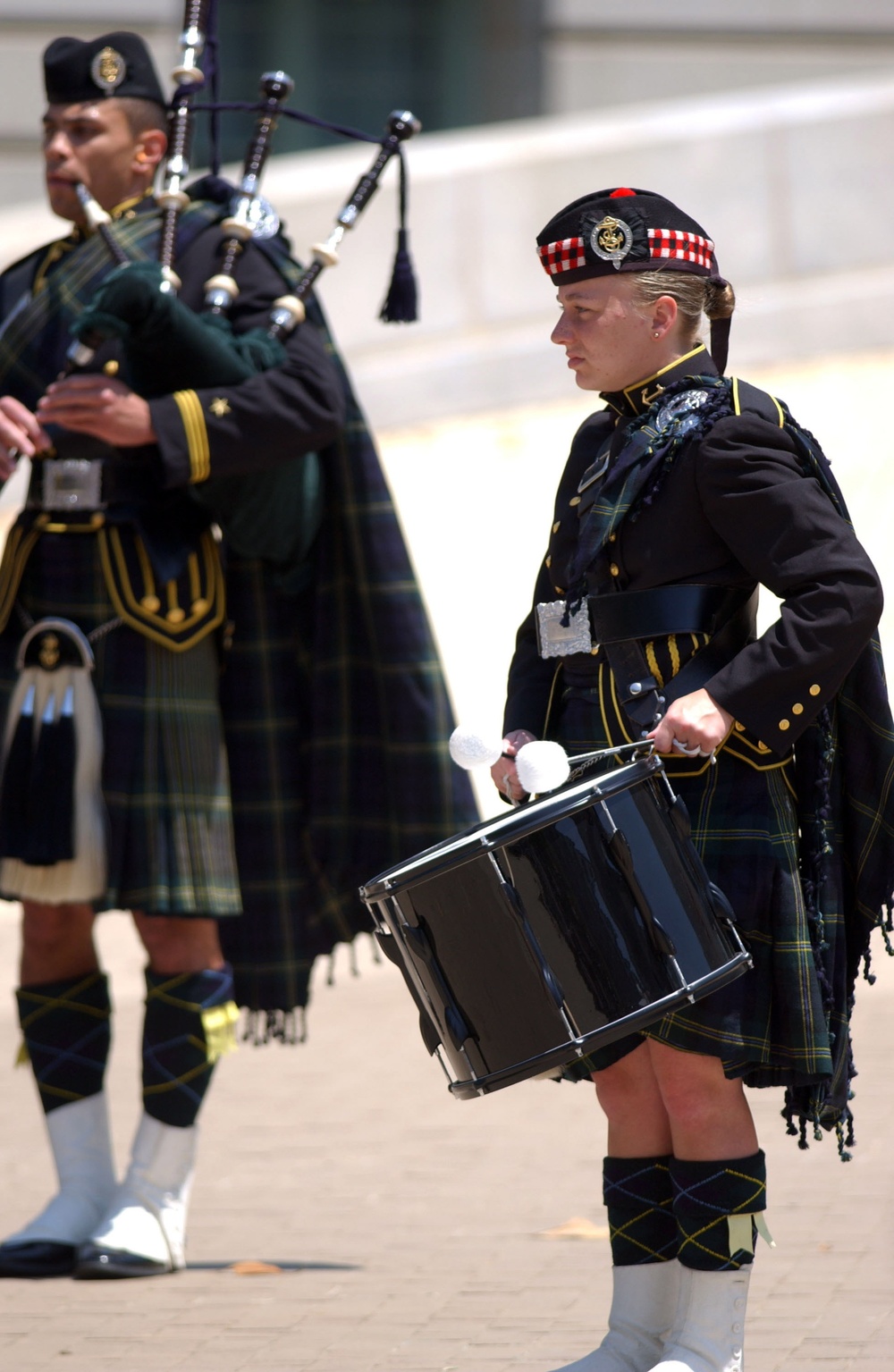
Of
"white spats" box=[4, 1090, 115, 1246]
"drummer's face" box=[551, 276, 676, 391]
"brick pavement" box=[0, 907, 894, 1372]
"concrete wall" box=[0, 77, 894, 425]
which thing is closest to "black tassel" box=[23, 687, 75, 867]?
"white spats" box=[4, 1090, 115, 1246]

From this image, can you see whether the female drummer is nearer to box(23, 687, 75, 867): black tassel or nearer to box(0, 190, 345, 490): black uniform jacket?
box(0, 190, 345, 490): black uniform jacket

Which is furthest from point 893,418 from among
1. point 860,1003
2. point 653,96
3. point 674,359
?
point 674,359

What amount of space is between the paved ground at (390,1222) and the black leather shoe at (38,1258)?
0.12ft

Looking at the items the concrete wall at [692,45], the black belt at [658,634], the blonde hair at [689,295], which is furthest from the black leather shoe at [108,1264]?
the concrete wall at [692,45]

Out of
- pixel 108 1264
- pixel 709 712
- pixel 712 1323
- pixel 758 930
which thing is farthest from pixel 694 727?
pixel 108 1264

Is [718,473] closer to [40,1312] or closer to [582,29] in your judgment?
[40,1312]

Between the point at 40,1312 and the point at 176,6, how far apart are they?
10.1 m

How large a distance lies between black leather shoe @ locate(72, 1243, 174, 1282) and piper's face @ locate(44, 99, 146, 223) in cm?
187

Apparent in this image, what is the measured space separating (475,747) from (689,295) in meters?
0.68

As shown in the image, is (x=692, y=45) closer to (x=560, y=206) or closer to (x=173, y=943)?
(x=560, y=206)

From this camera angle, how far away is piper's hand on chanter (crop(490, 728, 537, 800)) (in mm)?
2736

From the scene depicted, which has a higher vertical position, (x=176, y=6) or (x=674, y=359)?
(x=176, y=6)

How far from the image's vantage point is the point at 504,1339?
3.04 meters

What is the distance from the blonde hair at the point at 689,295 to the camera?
267 cm
